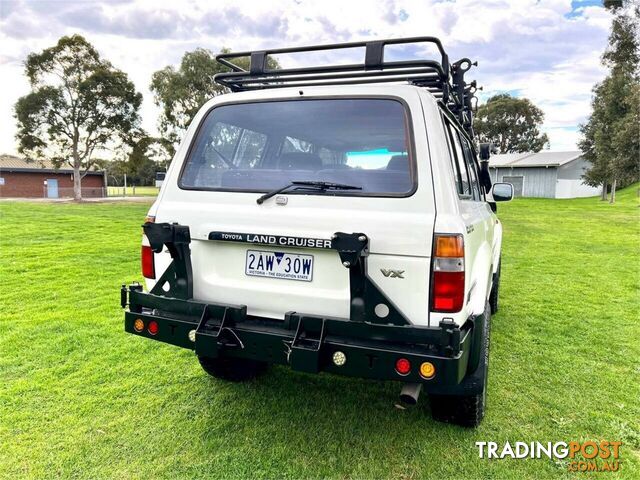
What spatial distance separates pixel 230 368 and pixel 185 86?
97.0 feet

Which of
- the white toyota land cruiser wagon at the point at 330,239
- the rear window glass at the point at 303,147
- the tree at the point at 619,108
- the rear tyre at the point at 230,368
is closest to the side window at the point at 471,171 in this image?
the white toyota land cruiser wagon at the point at 330,239

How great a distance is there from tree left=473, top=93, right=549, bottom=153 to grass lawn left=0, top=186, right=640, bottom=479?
185ft

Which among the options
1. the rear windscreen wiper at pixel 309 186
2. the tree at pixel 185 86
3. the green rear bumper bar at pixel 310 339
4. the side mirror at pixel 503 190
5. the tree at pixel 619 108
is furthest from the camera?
the tree at pixel 185 86

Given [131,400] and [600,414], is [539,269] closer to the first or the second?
[600,414]

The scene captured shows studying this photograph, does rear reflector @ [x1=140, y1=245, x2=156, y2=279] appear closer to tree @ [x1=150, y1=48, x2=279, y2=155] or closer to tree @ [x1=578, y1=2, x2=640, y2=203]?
tree @ [x1=578, y1=2, x2=640, y2=203]

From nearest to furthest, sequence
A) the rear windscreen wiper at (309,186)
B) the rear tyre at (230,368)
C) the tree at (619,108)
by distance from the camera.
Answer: the rear windscreen wiper at (309,186), the rear tyre at (230,368), the tree at (619,108)

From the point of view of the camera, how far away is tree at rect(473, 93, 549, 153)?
56031mm

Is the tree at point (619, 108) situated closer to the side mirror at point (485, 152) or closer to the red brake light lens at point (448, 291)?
the side mirror at point (485, 152)

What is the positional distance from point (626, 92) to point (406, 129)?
28287 mm

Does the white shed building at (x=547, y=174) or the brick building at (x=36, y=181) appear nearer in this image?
the brick building at (x=36, y=181)

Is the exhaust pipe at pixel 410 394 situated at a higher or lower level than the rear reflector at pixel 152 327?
lower

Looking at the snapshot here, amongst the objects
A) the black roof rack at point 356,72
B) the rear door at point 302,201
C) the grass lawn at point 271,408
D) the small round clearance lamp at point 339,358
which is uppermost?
the black roof rack at point 356,72

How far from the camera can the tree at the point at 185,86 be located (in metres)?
29.5

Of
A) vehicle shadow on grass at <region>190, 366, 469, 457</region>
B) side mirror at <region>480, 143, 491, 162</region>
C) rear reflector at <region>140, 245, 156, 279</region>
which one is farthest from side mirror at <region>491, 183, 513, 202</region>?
rear reflector at <region>140, 245, 156, 279</region>
